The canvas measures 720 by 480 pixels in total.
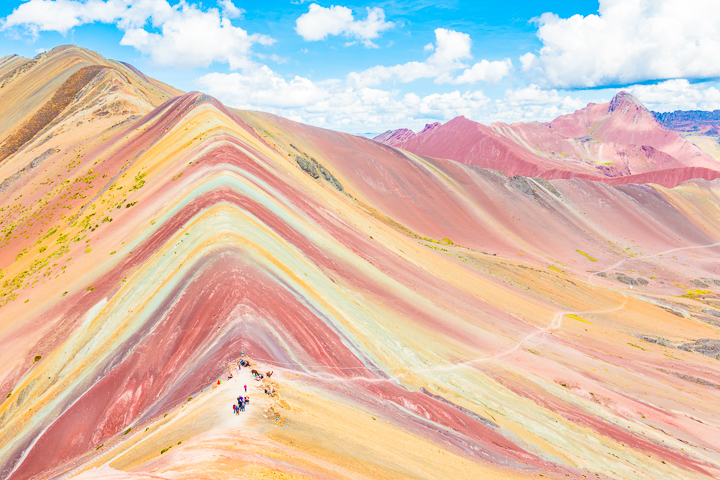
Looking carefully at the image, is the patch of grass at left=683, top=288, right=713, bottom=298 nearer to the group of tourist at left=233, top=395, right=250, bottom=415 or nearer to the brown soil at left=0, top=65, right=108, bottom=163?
the group of tourist at left=233, top=395, right=250, bottom=415

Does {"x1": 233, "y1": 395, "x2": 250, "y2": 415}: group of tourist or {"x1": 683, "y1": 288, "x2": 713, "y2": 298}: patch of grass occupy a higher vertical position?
{"x1": 683, "y1": 288, "x2": 713, "y2": 298}: patch of grass

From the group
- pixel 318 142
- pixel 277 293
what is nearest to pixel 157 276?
pixel 277 293

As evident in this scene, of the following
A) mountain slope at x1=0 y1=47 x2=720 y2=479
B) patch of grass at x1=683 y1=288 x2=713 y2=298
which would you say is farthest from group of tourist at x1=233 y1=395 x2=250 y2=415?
patch of grass at x1=683 y1=288 x2=713 y2=298

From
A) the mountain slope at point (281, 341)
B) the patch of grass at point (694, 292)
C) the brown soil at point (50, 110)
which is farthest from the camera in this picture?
the brown soil at point (50, 110)

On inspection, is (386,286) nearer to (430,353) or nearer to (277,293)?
(430,353)

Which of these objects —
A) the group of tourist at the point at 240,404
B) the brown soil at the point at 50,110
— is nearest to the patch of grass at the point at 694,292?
the group of tourist at the point at 240,404

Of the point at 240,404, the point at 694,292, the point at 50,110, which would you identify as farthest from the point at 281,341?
the point at 50,110

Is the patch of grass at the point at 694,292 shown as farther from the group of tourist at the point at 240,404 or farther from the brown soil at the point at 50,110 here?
the brown soil at the point at 50,110

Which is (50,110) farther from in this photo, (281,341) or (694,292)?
(694,292)
